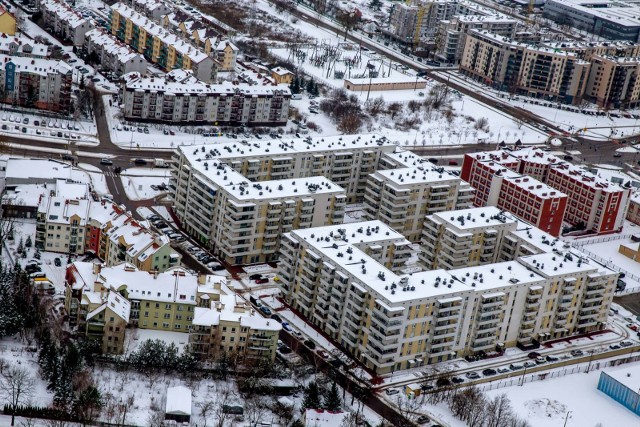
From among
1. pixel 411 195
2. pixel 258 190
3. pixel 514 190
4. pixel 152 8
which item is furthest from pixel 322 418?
pixel 152 8

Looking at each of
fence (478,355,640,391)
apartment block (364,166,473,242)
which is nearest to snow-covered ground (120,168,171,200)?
apartment block (364,166,473,242)

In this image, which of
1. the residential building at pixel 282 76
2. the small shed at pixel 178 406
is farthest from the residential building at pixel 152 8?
the small shed at pixel 178 406

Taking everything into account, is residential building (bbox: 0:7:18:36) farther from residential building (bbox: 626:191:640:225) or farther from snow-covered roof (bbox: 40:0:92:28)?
residential building (bbox: 626:191:640:225)

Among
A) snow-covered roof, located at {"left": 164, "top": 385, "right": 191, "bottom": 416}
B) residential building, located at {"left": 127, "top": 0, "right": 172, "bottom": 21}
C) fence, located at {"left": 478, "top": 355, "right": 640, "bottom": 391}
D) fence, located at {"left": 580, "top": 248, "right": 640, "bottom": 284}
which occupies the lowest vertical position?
fence, located at {"left": 478, "top": 355, "right": 640, "bottom": 391}

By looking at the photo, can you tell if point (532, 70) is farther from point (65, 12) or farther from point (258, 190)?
point (258, 190)

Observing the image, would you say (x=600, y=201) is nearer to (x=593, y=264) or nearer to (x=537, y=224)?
(x=537, y=224)

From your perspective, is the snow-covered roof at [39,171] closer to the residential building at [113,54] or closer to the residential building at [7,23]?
the residential building at [113,54]
